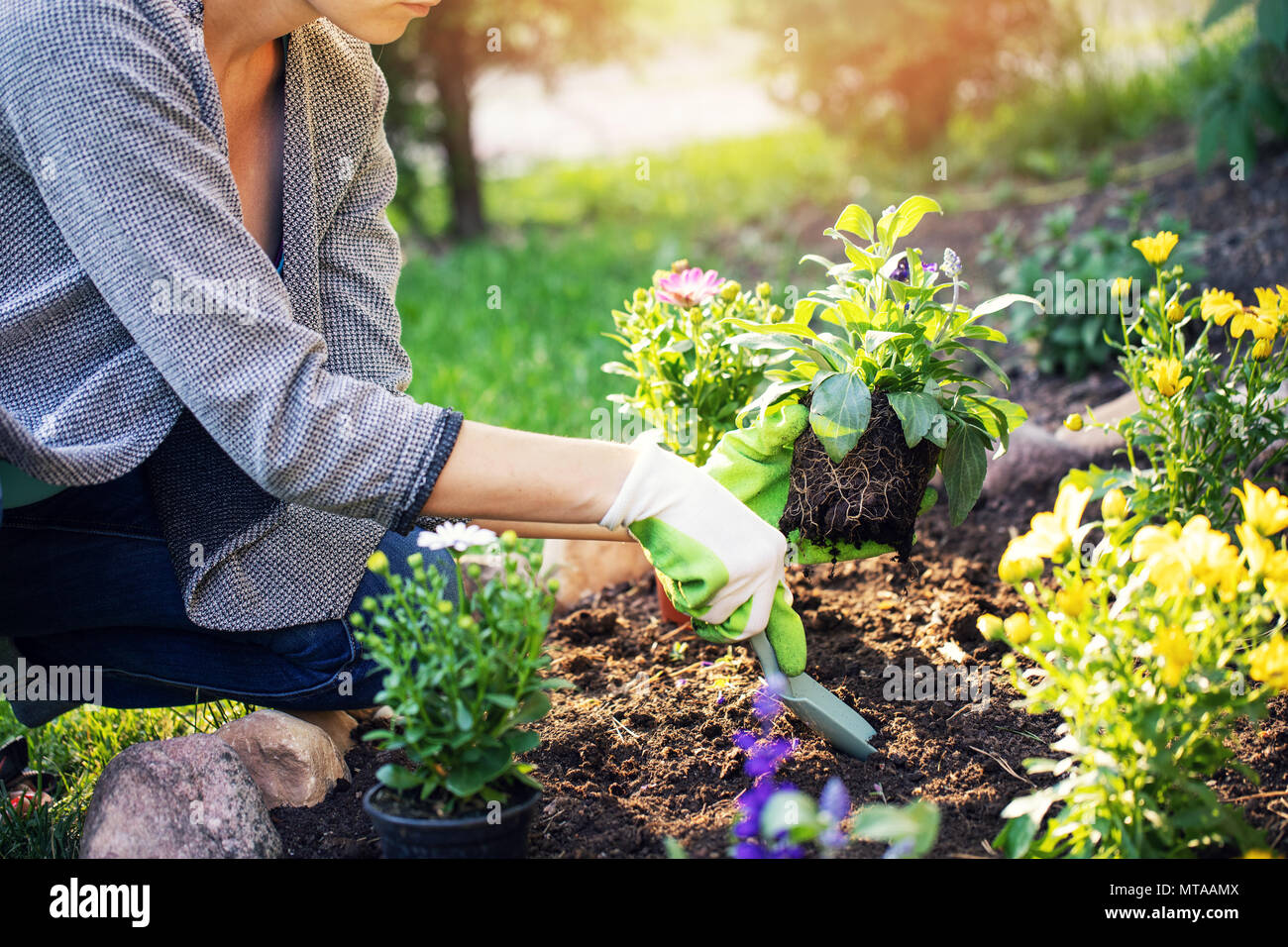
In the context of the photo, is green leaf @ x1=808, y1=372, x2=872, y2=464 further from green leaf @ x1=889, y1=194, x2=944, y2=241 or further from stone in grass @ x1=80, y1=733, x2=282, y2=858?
stone in grass @ x1=80, y1=733, x2=282, y2=858

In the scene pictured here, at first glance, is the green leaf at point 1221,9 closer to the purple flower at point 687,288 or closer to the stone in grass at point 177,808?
the purple flower at point 687,288

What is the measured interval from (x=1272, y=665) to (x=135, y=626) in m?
1.66

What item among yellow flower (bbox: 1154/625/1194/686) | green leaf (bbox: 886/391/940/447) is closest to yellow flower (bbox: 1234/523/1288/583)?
yellow flower (bbox: 1154/625/1194/686)

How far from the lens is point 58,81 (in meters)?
1.38

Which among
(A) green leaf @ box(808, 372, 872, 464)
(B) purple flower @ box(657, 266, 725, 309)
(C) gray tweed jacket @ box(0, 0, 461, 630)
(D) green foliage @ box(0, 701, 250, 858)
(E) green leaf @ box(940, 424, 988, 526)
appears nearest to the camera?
(C) gray tweed jacket @ box(0, 0, 461, 630)

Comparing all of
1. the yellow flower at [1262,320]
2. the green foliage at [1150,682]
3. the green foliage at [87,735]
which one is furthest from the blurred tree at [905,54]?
the green foliage at [1150,682]

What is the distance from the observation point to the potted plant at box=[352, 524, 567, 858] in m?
1.29

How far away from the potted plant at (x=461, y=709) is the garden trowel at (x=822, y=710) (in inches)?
16.1

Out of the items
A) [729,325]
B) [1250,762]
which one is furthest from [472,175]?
[1250,762]

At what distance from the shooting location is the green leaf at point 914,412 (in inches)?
65.2

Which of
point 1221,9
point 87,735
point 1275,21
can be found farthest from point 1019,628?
point 1221,9

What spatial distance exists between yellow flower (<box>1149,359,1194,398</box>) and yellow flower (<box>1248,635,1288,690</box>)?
2.29ft
